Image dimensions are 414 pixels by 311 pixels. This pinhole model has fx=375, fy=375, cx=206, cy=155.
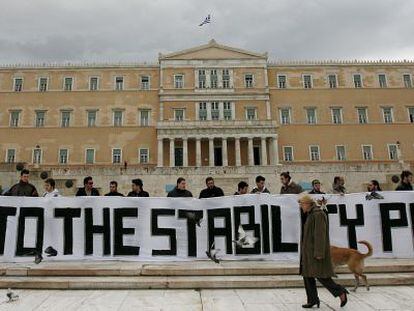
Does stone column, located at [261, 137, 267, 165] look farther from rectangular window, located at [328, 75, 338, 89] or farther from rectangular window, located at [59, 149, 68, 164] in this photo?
→ rectangular window, located at [59, 149, 68, 164]

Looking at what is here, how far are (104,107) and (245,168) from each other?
2146 centimetres

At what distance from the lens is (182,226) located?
773 centimetres

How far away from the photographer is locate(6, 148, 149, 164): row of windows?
38969mm

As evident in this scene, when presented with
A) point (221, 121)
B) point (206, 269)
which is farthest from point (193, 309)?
point (221, 121)

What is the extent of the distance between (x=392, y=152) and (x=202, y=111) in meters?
20.9

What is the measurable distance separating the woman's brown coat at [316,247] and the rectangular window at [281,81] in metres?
38.6

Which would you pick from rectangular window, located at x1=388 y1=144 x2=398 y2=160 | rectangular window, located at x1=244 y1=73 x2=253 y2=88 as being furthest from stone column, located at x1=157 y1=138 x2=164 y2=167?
rectangular window, located at x1=388 y1=144 x2=398 y2=160

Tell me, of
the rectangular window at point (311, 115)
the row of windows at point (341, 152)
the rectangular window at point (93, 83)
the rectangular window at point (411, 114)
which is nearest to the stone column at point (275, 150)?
the row of windows at point (341, 152)

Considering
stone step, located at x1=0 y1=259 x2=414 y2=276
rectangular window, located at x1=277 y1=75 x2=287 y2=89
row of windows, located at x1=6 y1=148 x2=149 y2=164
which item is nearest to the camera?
stone step, located at x1=0 y1=259 x2=414 y2=276

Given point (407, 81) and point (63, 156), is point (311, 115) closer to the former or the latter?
point (407, 81)

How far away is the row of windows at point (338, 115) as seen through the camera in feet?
135

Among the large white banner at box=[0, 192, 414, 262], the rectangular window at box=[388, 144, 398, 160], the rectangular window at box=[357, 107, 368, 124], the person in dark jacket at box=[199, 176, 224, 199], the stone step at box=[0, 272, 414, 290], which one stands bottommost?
the stone step at box=[0, 272, 414, 290]

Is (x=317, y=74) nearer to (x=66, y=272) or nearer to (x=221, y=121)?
(x=221, y=121)

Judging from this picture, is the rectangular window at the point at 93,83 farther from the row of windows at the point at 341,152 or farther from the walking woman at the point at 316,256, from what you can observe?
the walking woman at the point at 316,256
